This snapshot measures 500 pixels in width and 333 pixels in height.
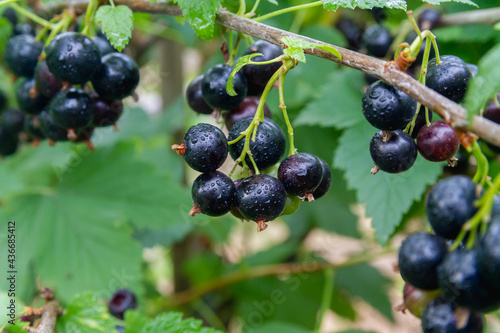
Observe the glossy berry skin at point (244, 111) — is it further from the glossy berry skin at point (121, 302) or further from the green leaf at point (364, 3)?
the glossy berry skin at point (121, 302)

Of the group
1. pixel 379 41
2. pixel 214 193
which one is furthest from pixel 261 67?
pixel 379 41

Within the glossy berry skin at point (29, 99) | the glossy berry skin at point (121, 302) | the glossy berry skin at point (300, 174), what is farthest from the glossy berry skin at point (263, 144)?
the glossy berry skin at point (121, 302)

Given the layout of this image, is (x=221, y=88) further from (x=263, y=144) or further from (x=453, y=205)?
(x=453, y=205)

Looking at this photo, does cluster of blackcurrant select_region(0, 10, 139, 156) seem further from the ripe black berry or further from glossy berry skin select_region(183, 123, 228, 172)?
the ripe black berry

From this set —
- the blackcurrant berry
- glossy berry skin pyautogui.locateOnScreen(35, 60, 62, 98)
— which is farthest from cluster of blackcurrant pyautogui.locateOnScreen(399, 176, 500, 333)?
glossy berry skin pyautogui.locateOnScreen(35, 60, 62, 98)

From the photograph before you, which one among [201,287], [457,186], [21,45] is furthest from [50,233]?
[457,186]

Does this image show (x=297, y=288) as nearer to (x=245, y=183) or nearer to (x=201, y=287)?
(x=201, y=287)
